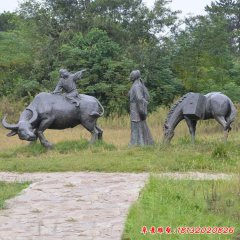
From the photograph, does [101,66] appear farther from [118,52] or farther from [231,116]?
[231,116]

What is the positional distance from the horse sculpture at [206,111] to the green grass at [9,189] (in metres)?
5.38

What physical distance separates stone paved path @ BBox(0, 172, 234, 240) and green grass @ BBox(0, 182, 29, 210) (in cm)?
14

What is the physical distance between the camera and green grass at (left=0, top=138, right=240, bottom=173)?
10.4 m

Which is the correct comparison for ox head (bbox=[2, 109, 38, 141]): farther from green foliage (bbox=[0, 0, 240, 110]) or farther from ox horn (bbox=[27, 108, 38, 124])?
green foliage (bbox=[0, 0, 240, 110])

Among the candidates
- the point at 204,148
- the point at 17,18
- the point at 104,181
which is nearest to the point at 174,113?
the point at 204,148

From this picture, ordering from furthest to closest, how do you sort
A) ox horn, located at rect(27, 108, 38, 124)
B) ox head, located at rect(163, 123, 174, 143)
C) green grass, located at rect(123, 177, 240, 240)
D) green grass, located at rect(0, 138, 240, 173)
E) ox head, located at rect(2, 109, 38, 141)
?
1. ox head, located at rect(163, 123, 174, 143)
2. ox horn, located at rect(27, 108, 38, 124)
3. ox head, located at rect(2, 109, 38, 141)
4. green grass, located at rect(0, 138, 240, 173)
5. green grass, located at rect(123, 177, 240, 240)

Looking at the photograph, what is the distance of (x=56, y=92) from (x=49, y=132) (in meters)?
6.21

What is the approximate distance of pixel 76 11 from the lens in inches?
1065

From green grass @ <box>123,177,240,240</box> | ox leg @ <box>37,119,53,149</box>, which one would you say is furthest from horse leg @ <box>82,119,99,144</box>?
green grass @ <box>123,177,240,240</box>

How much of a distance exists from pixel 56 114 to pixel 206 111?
3557 mm

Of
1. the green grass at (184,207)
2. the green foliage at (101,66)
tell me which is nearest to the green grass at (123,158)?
the green grass at (184,207)

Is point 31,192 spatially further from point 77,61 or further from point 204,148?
point 77,61

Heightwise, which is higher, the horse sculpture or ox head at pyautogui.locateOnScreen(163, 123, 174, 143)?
the horse sculpture

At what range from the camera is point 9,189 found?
8.20 m
